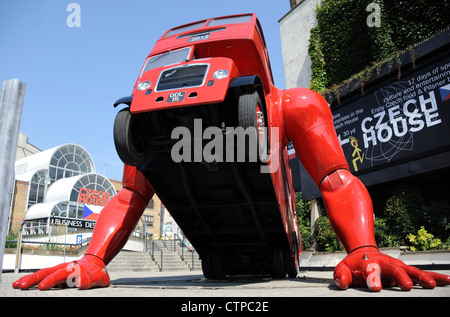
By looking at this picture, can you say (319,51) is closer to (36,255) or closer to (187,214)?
(187,214)

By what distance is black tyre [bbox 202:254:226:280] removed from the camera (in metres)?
5.71

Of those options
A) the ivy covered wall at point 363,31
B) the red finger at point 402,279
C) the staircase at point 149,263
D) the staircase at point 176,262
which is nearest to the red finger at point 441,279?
the red finger at point 402,279

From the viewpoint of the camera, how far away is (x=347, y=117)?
13.9 meters

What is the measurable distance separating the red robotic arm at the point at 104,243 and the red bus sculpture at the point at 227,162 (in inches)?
0.6

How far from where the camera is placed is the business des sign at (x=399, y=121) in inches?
422

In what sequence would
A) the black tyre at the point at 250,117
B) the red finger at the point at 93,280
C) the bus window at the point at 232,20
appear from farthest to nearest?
the bus window at the point at 232,20
the red finger at the point at 93,280
the black tyre at the point at 250,117

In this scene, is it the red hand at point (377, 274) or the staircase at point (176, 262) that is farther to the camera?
the staircase at point (176, 262)

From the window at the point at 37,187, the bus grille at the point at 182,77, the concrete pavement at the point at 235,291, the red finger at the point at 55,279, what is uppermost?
the window at the point at 37,187

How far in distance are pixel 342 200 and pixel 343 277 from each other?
110 cm

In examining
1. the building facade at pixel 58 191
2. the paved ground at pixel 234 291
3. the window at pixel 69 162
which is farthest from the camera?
the window at pixel 69 162

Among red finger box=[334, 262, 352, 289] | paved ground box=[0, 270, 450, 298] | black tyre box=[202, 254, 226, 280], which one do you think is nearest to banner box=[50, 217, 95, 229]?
black tyre box=[202, 254, 226, 280]

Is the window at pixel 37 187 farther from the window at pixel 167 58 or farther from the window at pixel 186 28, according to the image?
the window at pixel 167 58

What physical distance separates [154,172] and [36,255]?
12.9 meters
